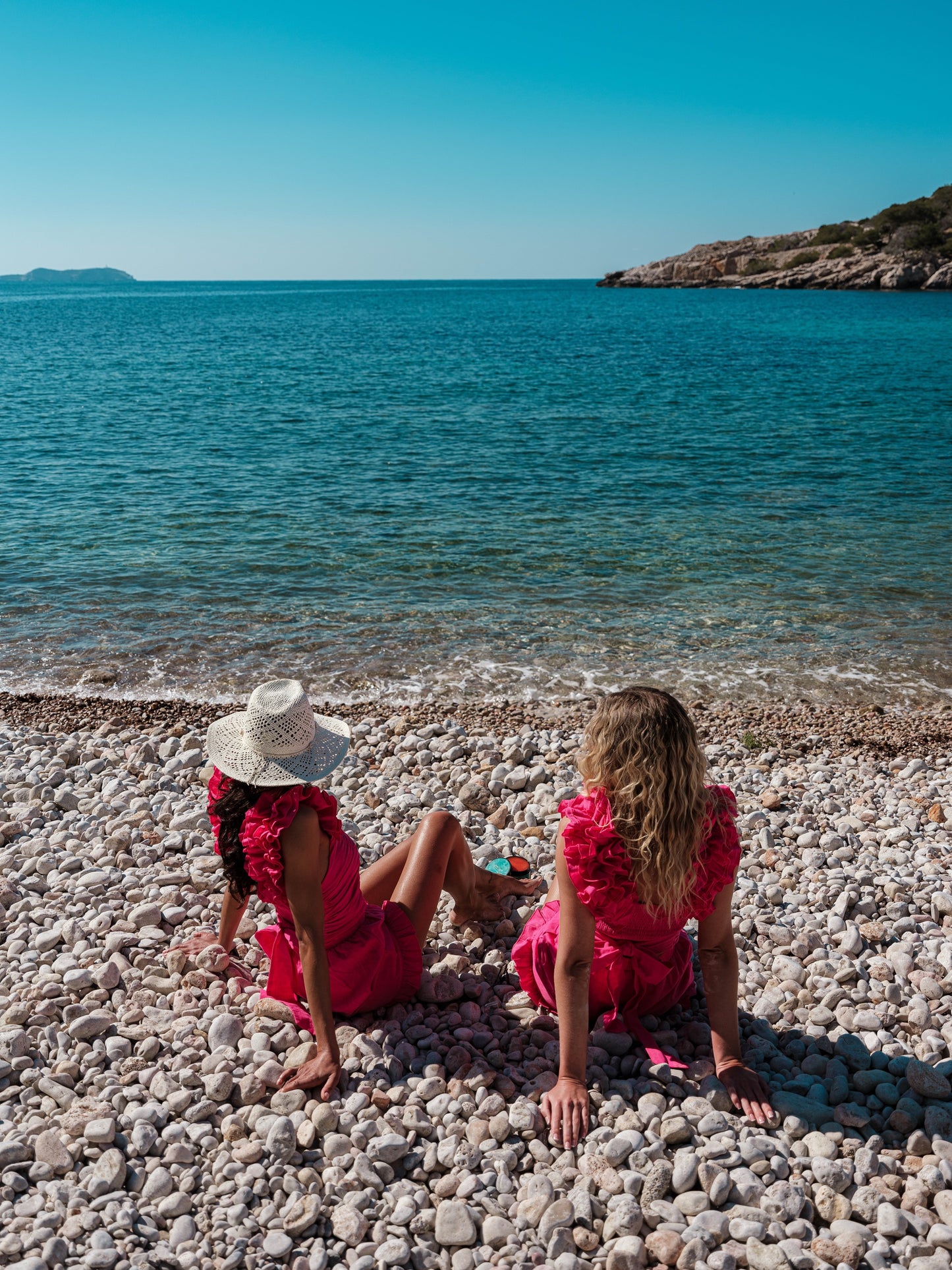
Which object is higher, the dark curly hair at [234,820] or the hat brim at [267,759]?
the hat brim at [267,759]

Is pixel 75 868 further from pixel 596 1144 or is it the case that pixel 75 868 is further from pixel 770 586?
pixel 770 586

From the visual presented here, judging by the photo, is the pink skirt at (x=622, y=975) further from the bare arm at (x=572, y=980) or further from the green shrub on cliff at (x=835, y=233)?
the green shrub on cliff at (x=835, y=233)

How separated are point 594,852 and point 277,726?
4.18 ft

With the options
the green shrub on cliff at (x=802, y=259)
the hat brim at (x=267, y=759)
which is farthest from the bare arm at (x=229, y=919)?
the green shrub on cliff at (x=802, y=259)

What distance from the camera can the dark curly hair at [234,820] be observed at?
3.57 metres

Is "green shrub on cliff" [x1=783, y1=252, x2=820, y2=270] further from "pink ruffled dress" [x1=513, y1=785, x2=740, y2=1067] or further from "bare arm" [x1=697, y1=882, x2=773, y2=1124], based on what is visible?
"bare arm" [x1=697, y1=882, x2=773, y2=1124]

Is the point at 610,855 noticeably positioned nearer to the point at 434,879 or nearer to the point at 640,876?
the point at 640,876

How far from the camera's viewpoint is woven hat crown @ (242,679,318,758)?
3.52m

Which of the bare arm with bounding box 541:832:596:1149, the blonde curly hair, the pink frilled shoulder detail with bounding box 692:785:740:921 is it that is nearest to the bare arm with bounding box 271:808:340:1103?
the bare arm with bounding box 541:832:596:1149

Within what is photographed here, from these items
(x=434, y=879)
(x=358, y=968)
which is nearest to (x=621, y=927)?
(x=434, y=879)

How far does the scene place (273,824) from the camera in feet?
11.3

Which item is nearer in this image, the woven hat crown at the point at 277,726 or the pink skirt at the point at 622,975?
the woven hat crown at the point at 277,726

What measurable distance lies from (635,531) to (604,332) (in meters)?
46.9

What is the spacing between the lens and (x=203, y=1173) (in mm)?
3076
